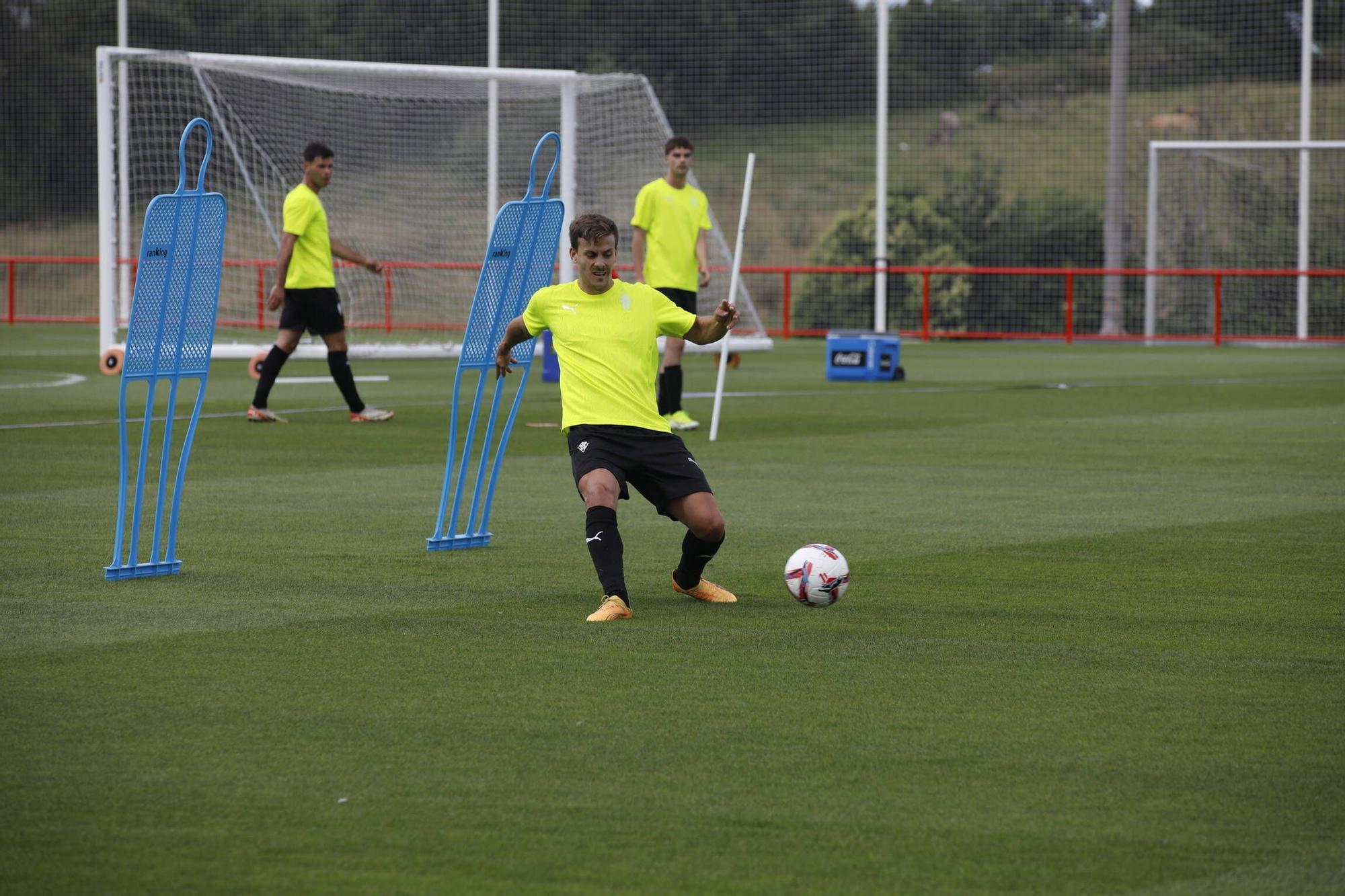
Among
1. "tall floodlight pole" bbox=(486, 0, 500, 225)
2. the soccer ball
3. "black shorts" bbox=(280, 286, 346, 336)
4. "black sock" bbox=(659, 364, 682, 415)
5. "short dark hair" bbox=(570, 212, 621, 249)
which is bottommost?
the soccer ball

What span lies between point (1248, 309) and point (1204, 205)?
2523 millimetres

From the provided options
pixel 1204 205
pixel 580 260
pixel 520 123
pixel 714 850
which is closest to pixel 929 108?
pixel 1204 205

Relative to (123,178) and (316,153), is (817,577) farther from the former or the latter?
(123,178)

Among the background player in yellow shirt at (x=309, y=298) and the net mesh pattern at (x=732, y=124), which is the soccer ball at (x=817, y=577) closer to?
the background player in yellow shirt at (x=309, y=298)

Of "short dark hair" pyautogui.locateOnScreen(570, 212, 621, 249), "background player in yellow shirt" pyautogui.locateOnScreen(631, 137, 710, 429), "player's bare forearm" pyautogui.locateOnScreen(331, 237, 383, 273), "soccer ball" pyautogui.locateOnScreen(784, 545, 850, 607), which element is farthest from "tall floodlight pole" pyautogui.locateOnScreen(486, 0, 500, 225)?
"soccer ball" pyautogui.locateOnScreen(784, 545, 850, 607)

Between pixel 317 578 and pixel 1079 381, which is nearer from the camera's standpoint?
pixel 317 578

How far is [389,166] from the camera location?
25.7 metres

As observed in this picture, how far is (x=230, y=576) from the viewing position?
7656 millimetres

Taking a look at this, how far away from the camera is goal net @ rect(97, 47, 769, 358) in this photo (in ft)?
79.0

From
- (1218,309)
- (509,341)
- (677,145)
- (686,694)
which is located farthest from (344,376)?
(1218,309)

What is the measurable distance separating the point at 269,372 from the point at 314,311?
1.91ft

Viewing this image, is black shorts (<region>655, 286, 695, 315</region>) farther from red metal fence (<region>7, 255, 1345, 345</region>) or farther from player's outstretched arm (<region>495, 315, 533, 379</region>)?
red metal fence (<region>7, 255, 1345, 345</region>)

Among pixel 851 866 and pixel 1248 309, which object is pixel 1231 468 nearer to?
pixel 851 866

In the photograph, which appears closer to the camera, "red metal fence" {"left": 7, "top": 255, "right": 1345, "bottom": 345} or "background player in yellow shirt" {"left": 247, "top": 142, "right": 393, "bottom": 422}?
"background player in yellow shirt" {"left": 247, "top": 142, "right": 393, "bottom": 422}
